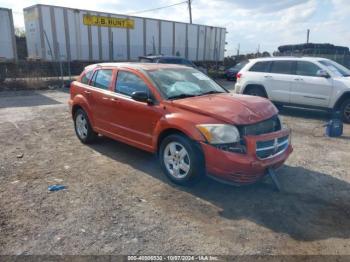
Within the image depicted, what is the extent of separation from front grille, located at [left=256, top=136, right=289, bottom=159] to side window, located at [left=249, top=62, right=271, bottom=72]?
237 inches

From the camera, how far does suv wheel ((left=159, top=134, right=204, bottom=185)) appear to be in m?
4.06

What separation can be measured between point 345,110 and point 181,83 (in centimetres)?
574

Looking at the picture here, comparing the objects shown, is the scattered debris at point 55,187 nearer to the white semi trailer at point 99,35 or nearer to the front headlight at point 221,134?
the front headlight at point 221,134

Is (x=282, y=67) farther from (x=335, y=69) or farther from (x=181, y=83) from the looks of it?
(x=181, y=83)

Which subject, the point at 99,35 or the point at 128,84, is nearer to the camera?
the point at 128,84

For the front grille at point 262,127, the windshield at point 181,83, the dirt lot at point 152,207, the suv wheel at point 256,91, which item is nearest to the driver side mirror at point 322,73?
the suv wheel at point 256,91

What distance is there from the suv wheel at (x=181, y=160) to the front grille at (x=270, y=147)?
0.75 metres

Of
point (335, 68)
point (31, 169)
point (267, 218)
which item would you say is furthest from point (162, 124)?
point (335, 68)

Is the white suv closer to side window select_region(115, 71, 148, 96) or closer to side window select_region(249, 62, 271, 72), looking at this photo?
side window select_region(249, 62, 271, 72)

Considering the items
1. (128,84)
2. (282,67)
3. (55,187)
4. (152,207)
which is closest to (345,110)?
(282,67)

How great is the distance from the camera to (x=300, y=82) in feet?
29.8

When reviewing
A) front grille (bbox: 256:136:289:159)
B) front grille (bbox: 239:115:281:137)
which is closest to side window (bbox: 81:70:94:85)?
front grille (bbox: 239:115:281:137)

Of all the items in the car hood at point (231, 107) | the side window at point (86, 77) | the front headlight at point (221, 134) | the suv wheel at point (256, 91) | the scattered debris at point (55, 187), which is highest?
the side window at point (86, 77)

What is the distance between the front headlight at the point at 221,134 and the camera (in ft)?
12.6
